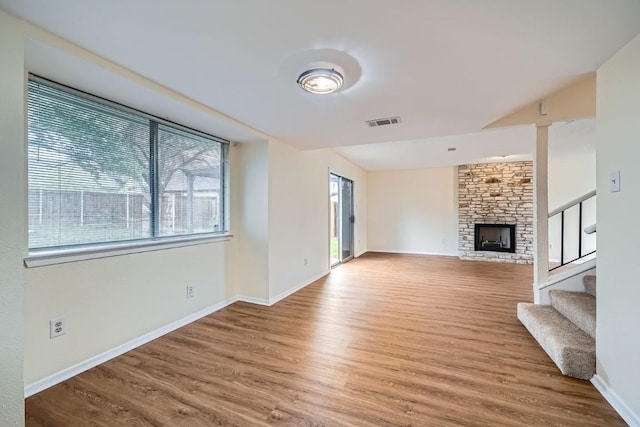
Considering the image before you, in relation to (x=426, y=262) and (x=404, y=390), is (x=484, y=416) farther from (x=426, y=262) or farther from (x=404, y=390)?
(x=426, y=262)

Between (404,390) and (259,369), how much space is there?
105cm

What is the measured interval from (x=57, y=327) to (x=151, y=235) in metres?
0.94

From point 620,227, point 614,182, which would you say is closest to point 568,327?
point 620,227

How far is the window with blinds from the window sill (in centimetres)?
9

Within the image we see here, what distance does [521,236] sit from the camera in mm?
6402

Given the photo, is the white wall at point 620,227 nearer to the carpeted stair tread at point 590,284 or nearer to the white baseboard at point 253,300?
the carpeted stair tread at point 590,284

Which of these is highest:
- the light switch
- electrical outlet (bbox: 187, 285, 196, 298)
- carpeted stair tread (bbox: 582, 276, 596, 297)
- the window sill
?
the light switch

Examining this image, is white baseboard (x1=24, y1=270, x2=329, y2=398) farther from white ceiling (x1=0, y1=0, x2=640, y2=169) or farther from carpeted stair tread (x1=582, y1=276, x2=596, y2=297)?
carpeted stair tread (x1=582, y1=276, x2=596, y2=297)

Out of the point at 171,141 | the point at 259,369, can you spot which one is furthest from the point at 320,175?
the point at 259,369

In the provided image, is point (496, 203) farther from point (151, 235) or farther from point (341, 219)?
point (151, 235)

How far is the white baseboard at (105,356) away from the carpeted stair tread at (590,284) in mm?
3981

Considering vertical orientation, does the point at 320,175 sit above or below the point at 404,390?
above

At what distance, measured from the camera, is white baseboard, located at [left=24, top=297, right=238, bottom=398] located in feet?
5.91

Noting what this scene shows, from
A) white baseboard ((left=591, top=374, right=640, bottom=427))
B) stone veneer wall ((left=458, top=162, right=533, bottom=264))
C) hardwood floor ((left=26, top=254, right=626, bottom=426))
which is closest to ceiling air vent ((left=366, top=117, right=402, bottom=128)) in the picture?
hardwood floor ((left=26, top=254, right=626, bottom=426))
